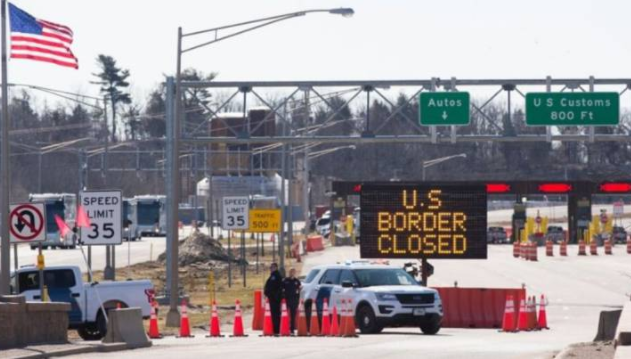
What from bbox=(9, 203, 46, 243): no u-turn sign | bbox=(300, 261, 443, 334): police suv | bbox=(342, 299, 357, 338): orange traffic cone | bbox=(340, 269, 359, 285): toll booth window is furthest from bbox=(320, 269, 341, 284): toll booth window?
bbox=(9, 203, 46, 243): no u-turn sign

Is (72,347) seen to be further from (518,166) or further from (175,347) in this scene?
(518,166)

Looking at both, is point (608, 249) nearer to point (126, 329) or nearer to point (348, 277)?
point (348, 277)

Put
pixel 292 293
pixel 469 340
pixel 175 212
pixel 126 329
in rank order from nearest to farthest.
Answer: pixel 126 329
pixel 469 340
pixel 292 293
pixel 175 212

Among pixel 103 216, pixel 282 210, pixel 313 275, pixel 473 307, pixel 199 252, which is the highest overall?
pixel 282 210

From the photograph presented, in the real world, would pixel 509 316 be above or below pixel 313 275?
below

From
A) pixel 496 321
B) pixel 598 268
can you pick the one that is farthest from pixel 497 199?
pixel 496 321

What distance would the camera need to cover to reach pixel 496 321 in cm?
3525

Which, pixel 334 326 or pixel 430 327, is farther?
pixel 430 327

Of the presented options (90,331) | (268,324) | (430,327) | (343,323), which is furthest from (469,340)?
(90,331)

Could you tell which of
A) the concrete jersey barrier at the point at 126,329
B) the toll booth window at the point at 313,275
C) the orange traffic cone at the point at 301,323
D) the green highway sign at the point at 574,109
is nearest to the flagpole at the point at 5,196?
the concrete jersey barrier at the point at 126,329

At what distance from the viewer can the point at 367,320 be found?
31.1m

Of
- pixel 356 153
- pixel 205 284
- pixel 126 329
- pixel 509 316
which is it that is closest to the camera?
pixel 126 329

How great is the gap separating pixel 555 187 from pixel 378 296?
66.8 meters

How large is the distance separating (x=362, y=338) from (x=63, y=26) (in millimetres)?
8620
